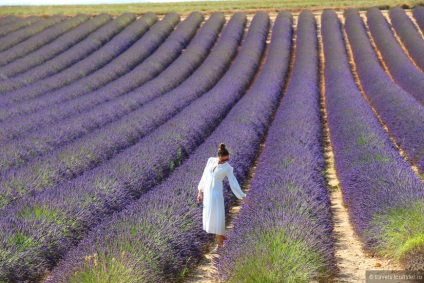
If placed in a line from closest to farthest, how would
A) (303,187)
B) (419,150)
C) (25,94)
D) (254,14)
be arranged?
(303,187)
(419,150)
(25,94)
(254,14)

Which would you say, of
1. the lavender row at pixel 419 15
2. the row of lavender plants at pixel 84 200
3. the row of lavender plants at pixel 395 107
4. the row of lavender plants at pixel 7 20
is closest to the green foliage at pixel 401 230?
the row of lavender plants at pixel 84 200

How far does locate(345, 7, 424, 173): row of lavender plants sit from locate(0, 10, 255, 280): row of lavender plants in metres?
3.32

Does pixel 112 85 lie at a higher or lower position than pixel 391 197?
higher

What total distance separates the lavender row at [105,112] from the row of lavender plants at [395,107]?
443 centimetres

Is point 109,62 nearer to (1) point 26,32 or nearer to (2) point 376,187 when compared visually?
(1) point 26,32

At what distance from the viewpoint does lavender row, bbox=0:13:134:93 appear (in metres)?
16.4

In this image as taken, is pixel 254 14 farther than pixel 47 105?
Yes

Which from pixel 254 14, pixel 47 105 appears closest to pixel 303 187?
pixel 47 105

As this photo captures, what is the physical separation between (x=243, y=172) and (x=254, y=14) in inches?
1068

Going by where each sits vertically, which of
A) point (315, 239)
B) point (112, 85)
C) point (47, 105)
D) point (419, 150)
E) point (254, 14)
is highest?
point (254, 14)

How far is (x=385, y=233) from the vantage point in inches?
207

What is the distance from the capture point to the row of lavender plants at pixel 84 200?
4938 millimetres

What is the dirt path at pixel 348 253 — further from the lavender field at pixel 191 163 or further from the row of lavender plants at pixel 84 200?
the row of lavender plants at pixel 84 200

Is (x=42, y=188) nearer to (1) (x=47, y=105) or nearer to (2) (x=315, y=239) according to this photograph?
(2) (x=315, y=239)
